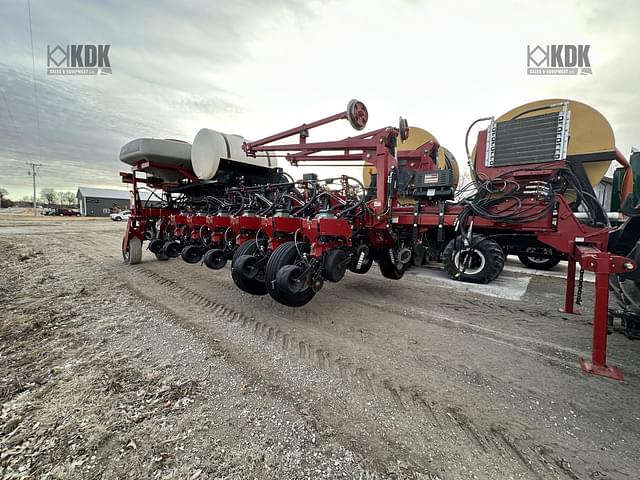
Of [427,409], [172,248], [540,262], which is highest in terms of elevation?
[172,248]

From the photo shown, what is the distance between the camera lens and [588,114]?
4.79 m

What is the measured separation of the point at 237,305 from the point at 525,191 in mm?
4850

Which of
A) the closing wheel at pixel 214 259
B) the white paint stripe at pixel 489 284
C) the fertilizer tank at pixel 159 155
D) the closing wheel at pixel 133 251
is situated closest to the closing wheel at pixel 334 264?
the closing wheel at pixel 214 259

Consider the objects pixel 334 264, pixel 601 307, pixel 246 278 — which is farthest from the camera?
pixel 246 278

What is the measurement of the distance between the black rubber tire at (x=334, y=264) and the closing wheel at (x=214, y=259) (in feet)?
6.32

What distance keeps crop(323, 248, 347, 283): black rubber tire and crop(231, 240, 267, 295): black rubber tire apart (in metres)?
0.93

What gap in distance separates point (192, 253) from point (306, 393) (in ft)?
13.1

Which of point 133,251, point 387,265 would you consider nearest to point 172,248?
point 133,251

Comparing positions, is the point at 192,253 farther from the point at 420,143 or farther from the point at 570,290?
the point at 420,143

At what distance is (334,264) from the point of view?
10.8 feet

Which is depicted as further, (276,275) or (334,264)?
(334,264)

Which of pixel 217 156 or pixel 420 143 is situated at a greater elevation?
pixel 420 143

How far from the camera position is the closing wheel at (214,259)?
4320 millimetres

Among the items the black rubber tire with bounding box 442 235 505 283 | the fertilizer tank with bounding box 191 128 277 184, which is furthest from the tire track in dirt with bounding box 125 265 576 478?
the black rubber tire with bounding box 442 235 505 283
